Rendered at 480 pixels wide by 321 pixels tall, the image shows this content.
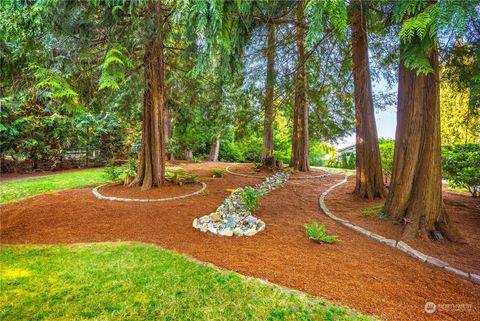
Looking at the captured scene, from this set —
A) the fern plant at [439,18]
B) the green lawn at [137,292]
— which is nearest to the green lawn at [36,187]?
the green lawn at [137,292]

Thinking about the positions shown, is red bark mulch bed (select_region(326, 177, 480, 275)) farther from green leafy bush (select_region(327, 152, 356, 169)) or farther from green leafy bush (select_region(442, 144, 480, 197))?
green leafy bush (select_region(327, 152, 356, 169))

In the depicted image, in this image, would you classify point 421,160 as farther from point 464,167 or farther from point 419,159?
point 464,167

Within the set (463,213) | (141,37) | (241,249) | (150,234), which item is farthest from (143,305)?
(463,213)

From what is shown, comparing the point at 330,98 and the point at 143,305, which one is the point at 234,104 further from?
the point at 143,305

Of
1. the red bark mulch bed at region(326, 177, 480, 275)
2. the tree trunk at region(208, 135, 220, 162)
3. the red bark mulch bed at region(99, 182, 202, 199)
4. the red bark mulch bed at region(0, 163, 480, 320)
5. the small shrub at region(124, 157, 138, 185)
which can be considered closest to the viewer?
the red bark mulch bed at region(0, 163, 480, 320)

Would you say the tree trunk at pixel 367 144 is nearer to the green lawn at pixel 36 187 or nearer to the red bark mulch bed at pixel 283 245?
the red bark mulch bed at pixel 283 245

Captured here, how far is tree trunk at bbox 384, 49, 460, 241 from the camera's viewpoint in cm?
393

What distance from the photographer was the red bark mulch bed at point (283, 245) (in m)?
2.46

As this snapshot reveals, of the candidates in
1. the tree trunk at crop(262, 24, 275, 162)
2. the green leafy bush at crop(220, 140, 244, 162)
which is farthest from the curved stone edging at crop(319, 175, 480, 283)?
the green leafy bush at crop(220, 140, 244, 162)

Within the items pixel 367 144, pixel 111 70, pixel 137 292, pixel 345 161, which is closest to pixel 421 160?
pixel 367 144

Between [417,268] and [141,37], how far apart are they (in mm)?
6142

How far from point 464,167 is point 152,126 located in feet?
23.9

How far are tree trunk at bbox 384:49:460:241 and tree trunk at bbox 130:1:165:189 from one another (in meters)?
5.49

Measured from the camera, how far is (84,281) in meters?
2.58
